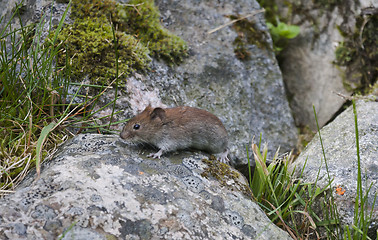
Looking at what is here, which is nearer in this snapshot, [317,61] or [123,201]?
[123,201]

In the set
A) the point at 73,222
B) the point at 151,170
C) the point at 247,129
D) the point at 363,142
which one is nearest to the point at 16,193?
the point at 73,222

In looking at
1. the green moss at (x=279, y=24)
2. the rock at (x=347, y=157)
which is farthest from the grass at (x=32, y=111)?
the green moss at (x=279, y=24)

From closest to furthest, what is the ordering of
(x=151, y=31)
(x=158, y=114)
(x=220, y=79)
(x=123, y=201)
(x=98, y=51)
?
(x=123, y=201), (x=158, y=114), (x=98, y=51), (x=151, y=31), (x=220, y=79)

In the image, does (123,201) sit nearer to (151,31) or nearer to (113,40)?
(113,40)

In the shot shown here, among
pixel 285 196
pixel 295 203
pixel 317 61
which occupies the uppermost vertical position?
pixel 317 61

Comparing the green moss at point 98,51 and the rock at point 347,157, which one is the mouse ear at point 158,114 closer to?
the green moss at point 98,51

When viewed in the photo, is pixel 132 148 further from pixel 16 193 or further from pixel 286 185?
pixel 286 185

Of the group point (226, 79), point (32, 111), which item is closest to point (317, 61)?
point (226, 79)
